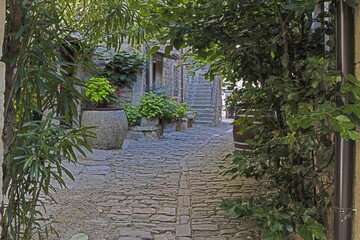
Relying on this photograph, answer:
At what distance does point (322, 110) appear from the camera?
1.21m

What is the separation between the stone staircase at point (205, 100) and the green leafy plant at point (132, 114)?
15.9ft

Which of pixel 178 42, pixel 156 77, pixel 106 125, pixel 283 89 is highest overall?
pixel 156 77

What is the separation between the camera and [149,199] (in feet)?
11.4

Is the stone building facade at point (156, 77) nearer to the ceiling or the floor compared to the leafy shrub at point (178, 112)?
nearer to the ceiling

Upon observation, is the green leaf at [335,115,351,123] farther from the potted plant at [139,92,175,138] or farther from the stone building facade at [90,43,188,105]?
the potted plant at [139,92,175,138]

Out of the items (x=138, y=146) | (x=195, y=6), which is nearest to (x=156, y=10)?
(x=195, y=6)

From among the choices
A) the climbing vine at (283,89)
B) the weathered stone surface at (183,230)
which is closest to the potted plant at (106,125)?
the weathered stone surface at (183,230)

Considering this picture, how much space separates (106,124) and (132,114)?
6.57 feet

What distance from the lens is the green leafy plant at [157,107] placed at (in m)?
8.41

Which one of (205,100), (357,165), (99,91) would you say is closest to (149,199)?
(357,165)

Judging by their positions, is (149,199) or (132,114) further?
(132,114)

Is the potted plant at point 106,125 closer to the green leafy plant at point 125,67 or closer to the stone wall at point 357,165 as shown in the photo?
the green leafy plant at point 125,67

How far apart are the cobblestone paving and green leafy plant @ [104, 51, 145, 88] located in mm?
2824

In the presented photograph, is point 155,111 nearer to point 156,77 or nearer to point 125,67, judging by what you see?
point 125,67
